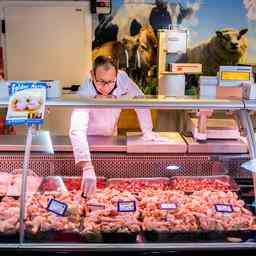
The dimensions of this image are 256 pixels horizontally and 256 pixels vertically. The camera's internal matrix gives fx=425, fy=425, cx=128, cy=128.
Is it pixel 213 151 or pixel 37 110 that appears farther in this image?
pixel 213 151

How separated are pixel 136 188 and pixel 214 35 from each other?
4587 mm

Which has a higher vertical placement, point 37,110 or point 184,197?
point 37,110

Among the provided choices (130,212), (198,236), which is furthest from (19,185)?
(198,236)

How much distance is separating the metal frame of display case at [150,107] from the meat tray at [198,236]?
4 centimetres

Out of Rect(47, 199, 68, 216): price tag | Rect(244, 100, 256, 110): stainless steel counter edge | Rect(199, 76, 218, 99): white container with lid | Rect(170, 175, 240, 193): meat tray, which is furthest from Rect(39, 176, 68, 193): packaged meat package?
Rect(244, 100, 256, 110): stainless steel counter edge

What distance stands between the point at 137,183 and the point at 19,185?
81 cm

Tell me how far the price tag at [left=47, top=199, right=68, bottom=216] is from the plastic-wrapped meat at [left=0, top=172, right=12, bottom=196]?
15.1 inches

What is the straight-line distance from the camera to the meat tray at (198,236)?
7.47ft

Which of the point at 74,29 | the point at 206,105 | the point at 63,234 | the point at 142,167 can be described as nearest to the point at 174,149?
the point at 142,167

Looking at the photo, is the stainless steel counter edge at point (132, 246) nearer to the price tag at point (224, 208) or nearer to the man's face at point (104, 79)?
the price tag at point (224, 208)

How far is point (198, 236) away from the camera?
229 centimetres

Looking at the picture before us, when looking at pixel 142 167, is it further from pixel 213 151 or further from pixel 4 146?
pixel 4 146

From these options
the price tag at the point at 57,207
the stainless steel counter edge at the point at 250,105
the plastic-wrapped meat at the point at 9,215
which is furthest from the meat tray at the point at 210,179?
the plastic-wrapped meat at the point at 9,215

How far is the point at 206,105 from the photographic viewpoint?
2455 mm
